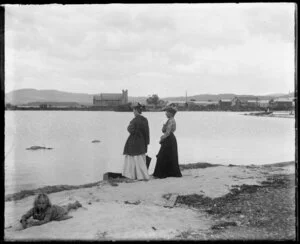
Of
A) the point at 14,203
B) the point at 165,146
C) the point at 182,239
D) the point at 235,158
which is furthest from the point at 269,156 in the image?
the point at 14,203

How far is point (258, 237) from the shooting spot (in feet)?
20.1

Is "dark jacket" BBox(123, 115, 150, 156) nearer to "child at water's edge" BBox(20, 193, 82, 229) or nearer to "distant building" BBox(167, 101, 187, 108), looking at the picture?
"distant building" BBox(167, 101, 187, 108)

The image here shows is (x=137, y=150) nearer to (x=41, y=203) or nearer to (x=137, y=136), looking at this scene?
(x=137, y=136)

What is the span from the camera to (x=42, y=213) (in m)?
6.31

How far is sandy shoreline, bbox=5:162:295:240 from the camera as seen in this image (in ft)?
20.1

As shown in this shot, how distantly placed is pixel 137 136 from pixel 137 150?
1.12ft

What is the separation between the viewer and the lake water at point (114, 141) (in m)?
7.75

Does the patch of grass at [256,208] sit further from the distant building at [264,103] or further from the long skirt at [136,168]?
the distant building at [264,103]

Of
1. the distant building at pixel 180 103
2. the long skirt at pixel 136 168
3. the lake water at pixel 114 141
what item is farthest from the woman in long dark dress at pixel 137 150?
the distant building at pixel 180 103

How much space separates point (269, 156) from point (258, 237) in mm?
2815

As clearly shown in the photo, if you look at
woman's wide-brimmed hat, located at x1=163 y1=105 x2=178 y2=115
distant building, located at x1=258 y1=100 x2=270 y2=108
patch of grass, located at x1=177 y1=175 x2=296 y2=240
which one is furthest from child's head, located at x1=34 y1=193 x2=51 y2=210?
distant building, located at x1=258 y1=100 x2=270 y2=108

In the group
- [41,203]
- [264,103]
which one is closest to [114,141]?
[41,203]

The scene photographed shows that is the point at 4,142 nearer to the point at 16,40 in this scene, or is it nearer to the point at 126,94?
the point at 16,40

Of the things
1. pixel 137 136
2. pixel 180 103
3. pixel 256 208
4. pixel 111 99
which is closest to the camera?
pixel 256 208
